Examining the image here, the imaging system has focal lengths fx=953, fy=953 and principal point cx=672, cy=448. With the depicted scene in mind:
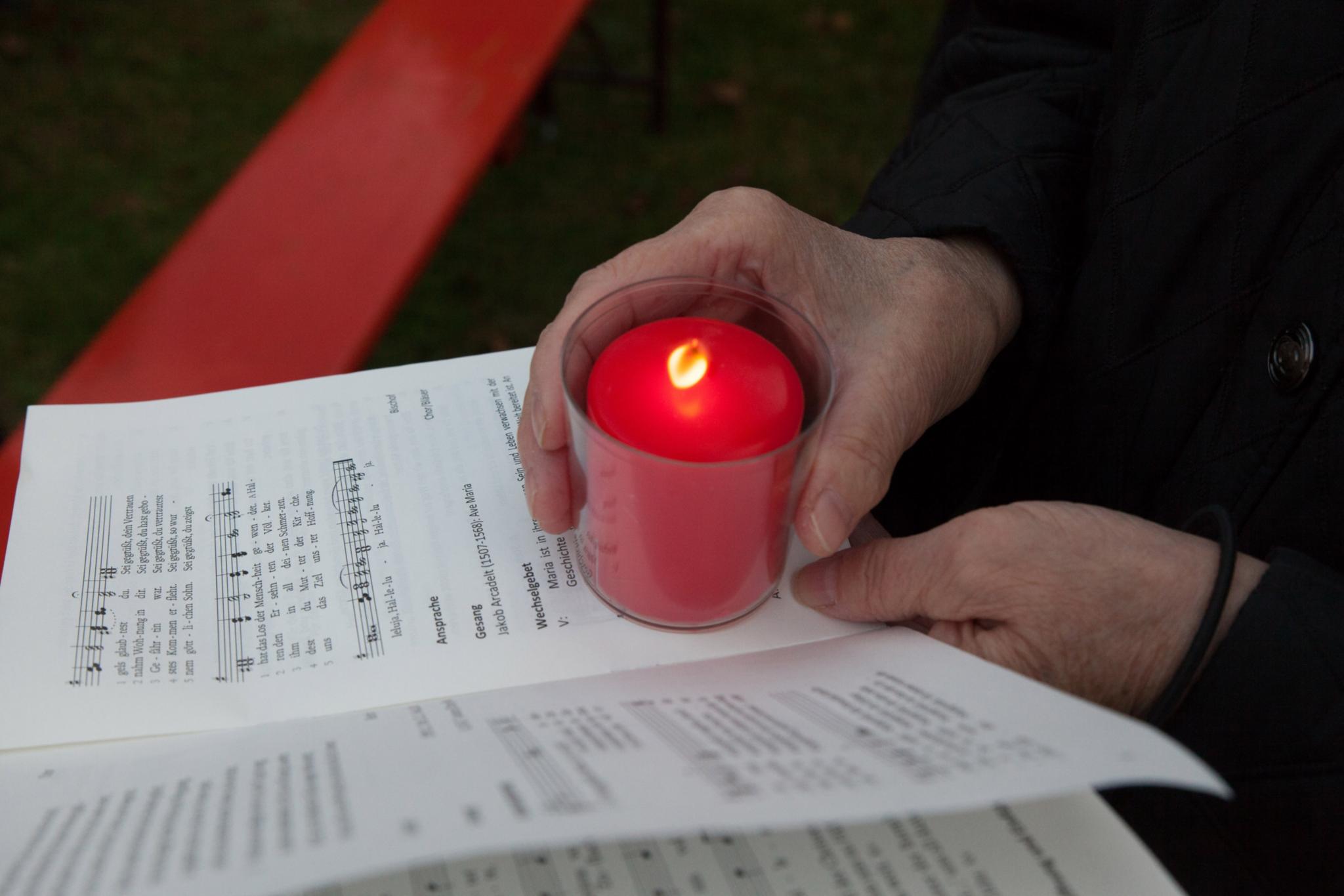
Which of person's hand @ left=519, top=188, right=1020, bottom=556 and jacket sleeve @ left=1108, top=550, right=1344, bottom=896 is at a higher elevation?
person's hand @ left=519, top=188, right=1020, bottom=556

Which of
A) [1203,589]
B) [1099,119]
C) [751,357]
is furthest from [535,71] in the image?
[1203,589]

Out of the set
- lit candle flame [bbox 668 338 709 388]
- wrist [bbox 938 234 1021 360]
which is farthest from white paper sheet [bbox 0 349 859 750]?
wrist [bbox 938 234 1021 360]

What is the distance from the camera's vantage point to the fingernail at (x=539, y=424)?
0.77 metres

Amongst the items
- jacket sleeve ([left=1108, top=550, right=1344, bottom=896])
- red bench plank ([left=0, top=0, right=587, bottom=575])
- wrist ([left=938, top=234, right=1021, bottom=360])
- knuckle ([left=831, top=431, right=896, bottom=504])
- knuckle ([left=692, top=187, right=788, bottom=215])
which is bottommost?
jacket sleeve ([left=1108, top=550, right=1344, bottom=896])

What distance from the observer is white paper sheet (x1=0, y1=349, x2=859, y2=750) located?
2.41ft

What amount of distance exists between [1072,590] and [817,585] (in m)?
0.20

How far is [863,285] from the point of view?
886 mm

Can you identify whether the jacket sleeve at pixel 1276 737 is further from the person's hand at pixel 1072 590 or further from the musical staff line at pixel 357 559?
the musical staff line at pixel 357 559

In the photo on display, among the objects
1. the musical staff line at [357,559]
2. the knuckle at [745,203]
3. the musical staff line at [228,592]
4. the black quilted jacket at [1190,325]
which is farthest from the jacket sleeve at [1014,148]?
the musical staff line at [228,592]

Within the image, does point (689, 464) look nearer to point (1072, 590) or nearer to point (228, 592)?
point (1072, 590)

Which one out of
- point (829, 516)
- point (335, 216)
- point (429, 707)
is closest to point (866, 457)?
point (829, 516)

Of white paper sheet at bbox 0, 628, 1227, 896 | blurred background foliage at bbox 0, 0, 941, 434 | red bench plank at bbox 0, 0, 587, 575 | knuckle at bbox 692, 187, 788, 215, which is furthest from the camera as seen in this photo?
blurred background foliage at bbox 0, 0, 941, 434

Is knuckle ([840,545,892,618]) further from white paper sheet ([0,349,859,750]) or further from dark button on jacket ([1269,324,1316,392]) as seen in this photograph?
dark button on jacket ([1269,324,1316,392])

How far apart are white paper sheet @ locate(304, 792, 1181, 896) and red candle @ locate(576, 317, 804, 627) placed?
0.20 m
